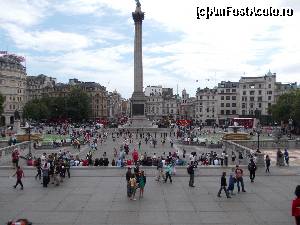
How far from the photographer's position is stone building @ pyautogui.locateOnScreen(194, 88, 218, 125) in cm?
16812

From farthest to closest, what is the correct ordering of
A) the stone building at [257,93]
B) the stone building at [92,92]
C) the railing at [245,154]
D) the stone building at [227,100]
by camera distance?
the stone building at [92,92], the stone building at [227,100], the stone building at [257,93], the railing at [245,154]

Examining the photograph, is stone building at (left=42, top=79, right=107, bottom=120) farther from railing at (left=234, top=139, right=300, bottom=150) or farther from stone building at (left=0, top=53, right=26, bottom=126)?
railing at (left=234, top=139, right=300, bottom=150)

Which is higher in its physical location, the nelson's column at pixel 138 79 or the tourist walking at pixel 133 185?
the nelson's column at pixel 138 79

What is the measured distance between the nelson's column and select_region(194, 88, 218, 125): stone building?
6143cm

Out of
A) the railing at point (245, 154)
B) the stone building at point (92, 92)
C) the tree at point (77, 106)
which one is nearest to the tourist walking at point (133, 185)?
the railing at point (245, 154)

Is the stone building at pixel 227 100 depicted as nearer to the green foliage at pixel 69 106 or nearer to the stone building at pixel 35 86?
the green foliage at pixel 69 106

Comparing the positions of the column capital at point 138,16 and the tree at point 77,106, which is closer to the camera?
the column capital at point 138,16

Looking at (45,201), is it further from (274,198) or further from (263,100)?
(263,100)

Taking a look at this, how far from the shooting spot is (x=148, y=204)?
808 inches

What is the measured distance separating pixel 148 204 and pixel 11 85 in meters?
128

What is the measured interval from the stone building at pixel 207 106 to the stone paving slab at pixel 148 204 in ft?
465

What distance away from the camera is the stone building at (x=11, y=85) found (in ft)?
450

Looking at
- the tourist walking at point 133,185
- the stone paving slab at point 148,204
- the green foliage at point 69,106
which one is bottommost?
the stone paving slab at point 148,204

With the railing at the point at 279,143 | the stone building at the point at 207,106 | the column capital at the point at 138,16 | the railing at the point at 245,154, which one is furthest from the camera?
the stone building at the point at 207,106
